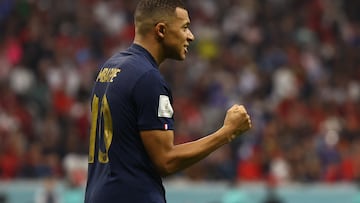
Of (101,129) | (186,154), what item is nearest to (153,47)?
(101,129)

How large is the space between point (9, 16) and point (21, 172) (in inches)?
166

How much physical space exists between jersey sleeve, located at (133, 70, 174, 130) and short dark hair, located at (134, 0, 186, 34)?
0.30m

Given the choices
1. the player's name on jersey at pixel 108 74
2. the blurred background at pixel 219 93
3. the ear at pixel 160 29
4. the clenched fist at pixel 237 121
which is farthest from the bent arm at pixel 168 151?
the blurred background at pixel 219 93

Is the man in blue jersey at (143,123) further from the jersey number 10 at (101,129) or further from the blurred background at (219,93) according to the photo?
the blurred background at (219,93)

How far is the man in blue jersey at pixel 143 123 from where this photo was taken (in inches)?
205

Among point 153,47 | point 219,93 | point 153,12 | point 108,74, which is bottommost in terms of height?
point 108,74

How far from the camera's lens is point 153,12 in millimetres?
5371

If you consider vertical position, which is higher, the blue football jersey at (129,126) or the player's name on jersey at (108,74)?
the player's name on jersey at (108,74)

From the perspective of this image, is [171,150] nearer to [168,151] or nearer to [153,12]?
[168,151]

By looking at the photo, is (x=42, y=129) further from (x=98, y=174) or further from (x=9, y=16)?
(x=98, y=174)

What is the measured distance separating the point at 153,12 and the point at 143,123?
0.58m

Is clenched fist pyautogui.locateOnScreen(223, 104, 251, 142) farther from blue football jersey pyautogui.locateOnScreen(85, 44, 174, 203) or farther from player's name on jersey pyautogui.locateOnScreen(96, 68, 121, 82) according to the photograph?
player's name on jersey pyautogui.locateOnScreen(96, 68, 121, 82)

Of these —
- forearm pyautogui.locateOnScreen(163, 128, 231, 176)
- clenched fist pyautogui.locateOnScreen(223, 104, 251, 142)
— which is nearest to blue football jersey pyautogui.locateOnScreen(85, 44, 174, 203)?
forearm pyautogui.locateOnScreen(163, 128, 231, 176)

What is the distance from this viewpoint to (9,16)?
751 inches
